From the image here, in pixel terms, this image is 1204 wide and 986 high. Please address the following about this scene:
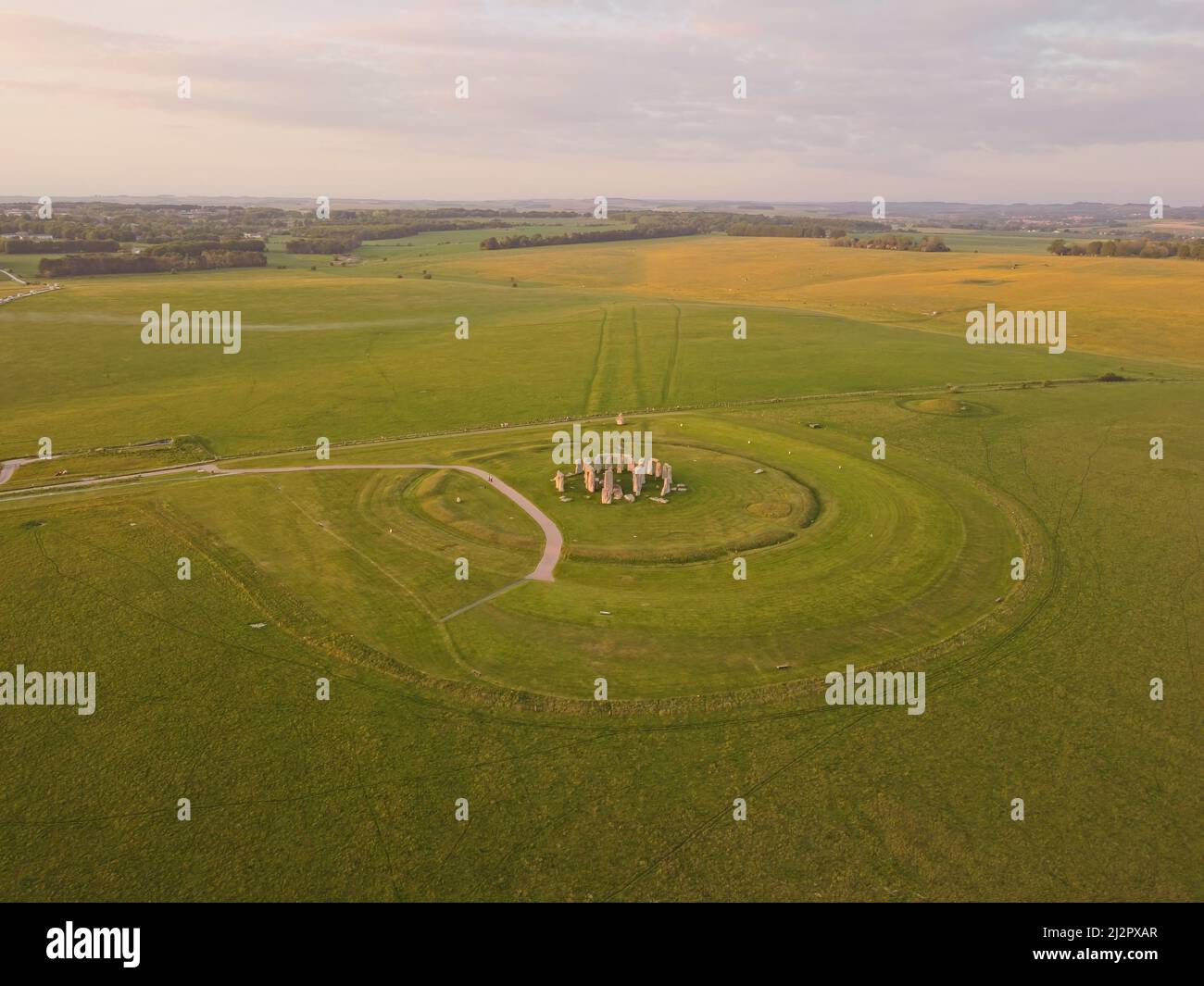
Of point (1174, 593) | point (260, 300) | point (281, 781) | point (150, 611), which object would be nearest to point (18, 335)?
point (260, 300)

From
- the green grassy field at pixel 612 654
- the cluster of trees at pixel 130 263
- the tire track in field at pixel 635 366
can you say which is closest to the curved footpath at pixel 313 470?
the green grassy field at pixel 612 654

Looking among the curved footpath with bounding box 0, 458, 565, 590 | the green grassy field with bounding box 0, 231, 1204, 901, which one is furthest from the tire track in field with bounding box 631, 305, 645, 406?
the curved footpath with bounding box 0, 458, 565, 590

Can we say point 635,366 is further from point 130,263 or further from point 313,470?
point 130,263

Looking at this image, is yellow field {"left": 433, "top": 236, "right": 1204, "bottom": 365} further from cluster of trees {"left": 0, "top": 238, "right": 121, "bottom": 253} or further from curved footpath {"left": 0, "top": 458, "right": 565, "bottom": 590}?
cluster of trees {"left": 0, "top": 238, "right": 121, "bottom": 253}
